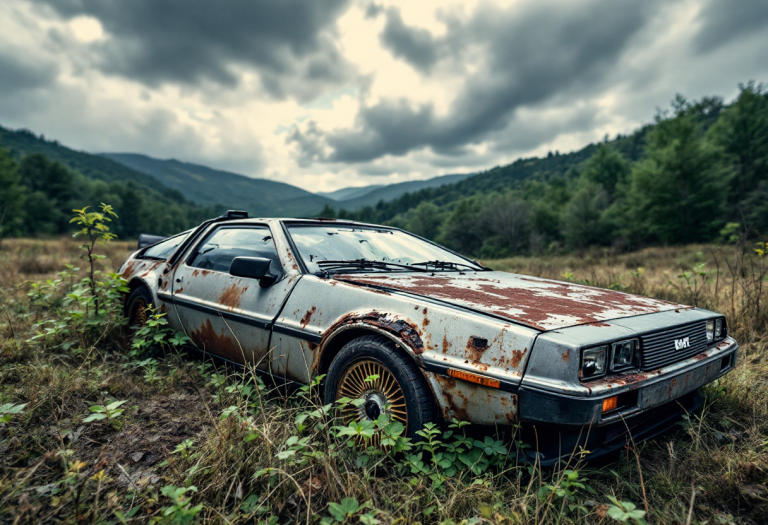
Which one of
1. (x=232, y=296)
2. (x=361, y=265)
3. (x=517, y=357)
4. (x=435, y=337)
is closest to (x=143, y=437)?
(x=232, y=296)

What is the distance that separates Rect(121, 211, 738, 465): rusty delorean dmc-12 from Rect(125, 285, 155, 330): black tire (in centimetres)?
71

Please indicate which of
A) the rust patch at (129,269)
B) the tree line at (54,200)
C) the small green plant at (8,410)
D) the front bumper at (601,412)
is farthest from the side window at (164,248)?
the tree line at (54,200)

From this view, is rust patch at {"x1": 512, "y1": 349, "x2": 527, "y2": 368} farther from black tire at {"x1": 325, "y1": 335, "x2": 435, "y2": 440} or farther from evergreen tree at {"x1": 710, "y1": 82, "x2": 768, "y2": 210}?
evergreen tree at {"x1": 710, "y1": 82, "x2": 768, "y2": 210}

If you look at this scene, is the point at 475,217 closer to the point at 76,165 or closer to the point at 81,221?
the point at 81,221

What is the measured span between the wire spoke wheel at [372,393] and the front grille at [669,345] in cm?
110

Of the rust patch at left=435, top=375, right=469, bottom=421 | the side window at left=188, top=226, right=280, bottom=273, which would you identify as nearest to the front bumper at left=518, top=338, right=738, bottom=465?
the rust patch at left=435, top=375, right=469, bottom=421

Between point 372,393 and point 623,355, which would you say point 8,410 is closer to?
point 372,393

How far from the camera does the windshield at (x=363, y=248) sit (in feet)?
8.61

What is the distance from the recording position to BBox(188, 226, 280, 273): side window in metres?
2.79

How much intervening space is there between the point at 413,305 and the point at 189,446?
120cm

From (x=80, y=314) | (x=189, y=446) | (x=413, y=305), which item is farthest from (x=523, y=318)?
(x=80, y=314)

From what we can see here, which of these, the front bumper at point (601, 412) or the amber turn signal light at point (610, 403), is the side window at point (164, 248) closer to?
the front bumper at point (601, 412)

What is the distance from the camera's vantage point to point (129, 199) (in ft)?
221

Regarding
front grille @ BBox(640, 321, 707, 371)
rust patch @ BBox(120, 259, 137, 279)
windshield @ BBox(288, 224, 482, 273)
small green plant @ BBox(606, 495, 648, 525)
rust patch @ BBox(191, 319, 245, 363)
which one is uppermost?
windshield @ BBox(288, 224, 482, 273)
